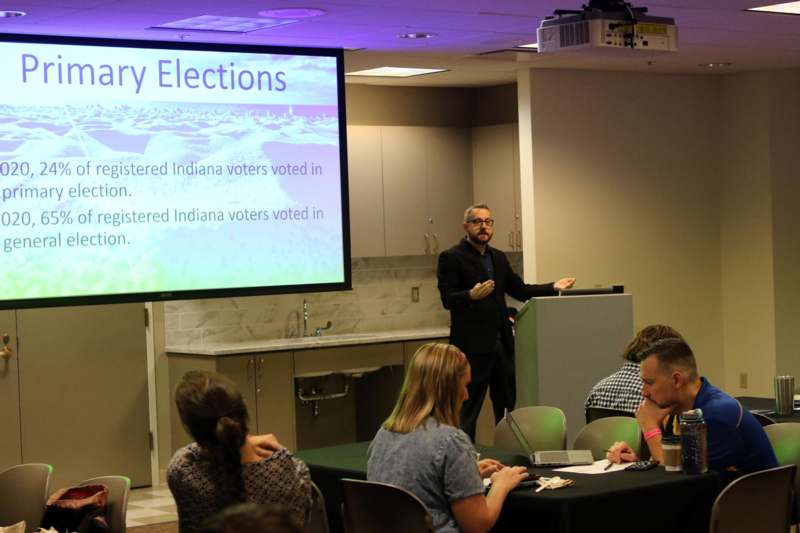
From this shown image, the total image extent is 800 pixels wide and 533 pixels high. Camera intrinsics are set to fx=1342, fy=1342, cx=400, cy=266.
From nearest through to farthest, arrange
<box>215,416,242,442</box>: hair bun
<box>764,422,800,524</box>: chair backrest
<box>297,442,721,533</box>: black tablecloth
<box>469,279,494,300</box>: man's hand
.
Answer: <box>215,416,242,442</box>: hair bun → <box>297,442,721,533</box>: black tablecloth → <box>764,422,800,524</box>: chair backrest → <box>469,279,494,300</box>: man's hand

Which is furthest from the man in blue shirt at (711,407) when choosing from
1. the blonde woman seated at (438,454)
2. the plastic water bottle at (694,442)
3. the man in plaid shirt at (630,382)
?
the man in plaid shirt at (630,382)

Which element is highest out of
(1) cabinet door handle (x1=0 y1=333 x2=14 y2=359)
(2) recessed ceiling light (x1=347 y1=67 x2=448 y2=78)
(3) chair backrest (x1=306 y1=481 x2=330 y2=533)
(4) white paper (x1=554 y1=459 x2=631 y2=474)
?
(2) recessed ceiling light (x1=347 y1=67 x2=448 y2=78)

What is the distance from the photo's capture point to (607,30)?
5.95m

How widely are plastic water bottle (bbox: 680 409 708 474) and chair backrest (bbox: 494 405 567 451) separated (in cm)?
131

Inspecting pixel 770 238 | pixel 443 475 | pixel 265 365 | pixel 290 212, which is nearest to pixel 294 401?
pixel 265 365

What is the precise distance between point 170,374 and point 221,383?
17.1 ft

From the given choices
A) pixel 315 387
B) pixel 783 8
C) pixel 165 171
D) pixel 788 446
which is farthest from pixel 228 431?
pixel 315 387

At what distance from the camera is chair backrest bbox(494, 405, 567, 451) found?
6129 millimetres

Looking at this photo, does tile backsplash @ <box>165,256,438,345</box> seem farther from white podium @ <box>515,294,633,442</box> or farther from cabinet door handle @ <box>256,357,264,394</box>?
white podium @ <box>515,294,633,442</box>

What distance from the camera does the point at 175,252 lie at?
770cm

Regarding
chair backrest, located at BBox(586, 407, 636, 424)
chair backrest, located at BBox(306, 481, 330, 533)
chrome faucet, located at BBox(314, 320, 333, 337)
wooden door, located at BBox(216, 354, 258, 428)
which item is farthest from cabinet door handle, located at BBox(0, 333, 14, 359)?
chair backrest, located at BBox(306, 481, 330, 533)

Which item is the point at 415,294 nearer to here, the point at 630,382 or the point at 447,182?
the point at 447,182

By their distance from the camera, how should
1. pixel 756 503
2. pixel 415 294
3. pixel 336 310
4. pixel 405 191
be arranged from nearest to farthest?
pixel 756 503, pixel 336 310, pixel 405 191, pixel 415 294

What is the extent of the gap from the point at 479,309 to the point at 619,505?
3.78 metres
